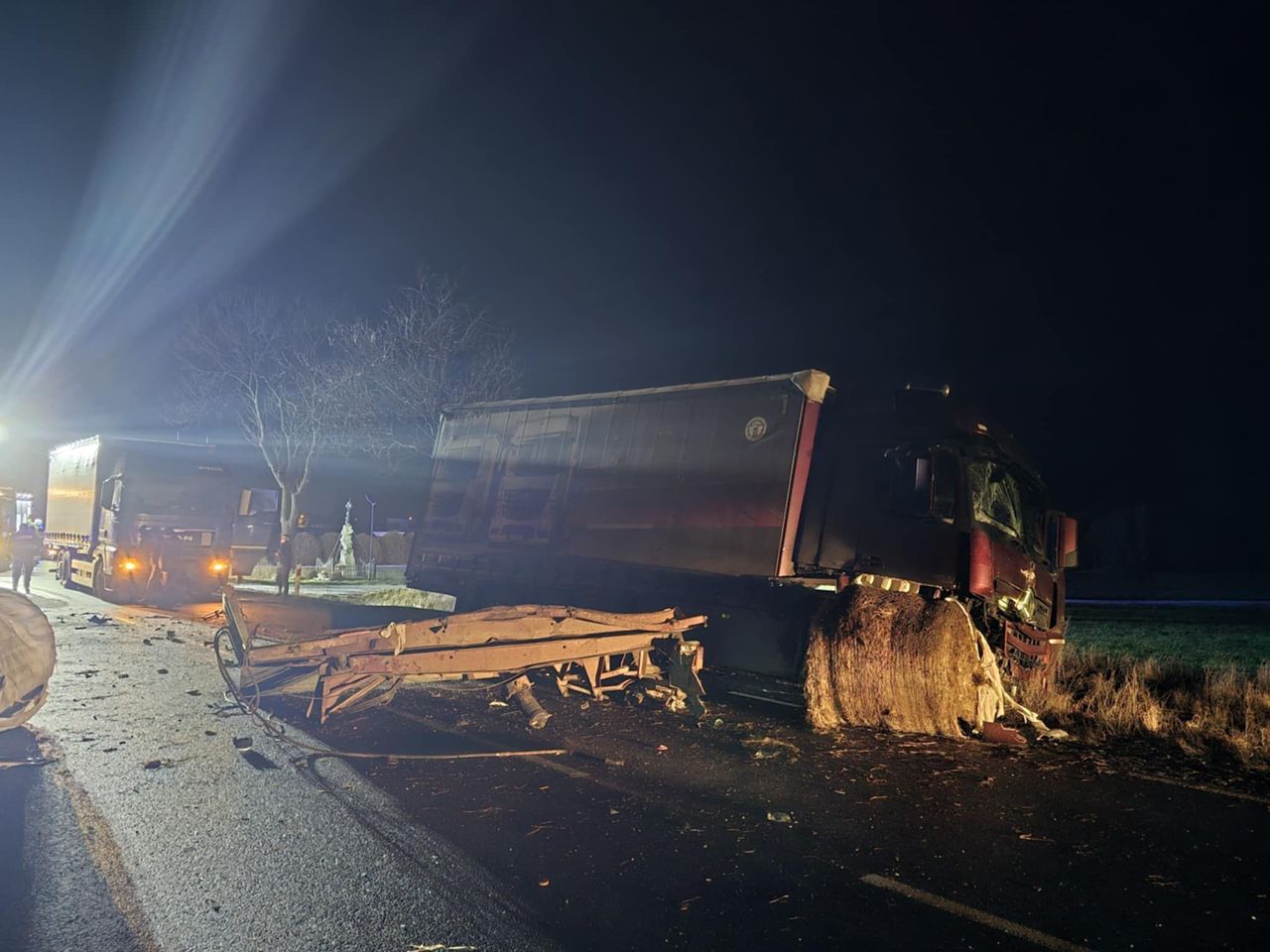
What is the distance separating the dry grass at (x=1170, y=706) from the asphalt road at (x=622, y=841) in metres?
0.71

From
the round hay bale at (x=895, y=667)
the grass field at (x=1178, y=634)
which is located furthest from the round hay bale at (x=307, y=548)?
the round hay bale at (x=895, y=667)

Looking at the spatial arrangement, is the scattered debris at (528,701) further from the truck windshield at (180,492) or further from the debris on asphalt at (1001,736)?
the truck windshield at (180,492)

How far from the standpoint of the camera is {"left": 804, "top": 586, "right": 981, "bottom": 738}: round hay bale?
742 cm

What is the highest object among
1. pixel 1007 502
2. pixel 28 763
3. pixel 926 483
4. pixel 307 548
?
pixel 926 483

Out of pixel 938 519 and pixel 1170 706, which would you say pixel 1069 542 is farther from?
pixel 938 519

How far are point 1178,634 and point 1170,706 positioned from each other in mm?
9009

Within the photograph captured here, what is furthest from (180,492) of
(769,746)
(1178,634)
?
(1178,634)

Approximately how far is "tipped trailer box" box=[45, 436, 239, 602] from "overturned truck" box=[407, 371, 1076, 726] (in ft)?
39.2

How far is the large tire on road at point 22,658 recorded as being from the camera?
20.5 ft

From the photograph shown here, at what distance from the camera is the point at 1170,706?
28.6ft

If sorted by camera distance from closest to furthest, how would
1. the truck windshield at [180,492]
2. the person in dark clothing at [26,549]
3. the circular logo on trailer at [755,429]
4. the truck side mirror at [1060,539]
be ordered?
1. the circular logo on trailer at [755,429]
2. the truck side mirror at [1060,539]
3. the truck windshield at [180,492]
4. the person in dark clothing at [26,549]

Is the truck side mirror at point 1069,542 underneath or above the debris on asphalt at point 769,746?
above

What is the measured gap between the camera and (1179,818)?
5598mm

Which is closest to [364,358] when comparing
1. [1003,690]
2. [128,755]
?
[128,755]
